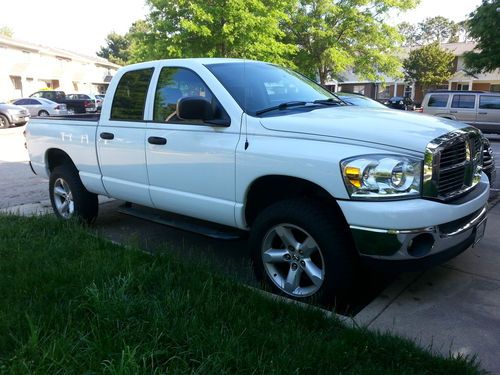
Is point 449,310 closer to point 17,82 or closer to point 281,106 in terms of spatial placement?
point 281,106

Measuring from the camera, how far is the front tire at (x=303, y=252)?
3236 mm

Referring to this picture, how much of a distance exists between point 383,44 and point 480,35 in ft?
16.4

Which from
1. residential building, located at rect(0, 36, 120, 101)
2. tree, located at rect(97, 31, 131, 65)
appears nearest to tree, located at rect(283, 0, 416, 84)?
residential building, located at rect(0, 36, 120, 101)

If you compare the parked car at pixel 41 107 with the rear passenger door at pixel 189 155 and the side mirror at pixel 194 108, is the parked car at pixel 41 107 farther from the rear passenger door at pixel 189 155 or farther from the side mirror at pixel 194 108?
Result: the side mirror at pixel 194 108

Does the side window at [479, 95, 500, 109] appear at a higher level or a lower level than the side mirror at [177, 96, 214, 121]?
lower

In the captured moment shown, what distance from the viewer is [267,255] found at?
3.62m

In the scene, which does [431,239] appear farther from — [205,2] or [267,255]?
[205,2]

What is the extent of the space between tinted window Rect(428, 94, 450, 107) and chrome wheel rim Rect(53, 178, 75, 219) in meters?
14.8

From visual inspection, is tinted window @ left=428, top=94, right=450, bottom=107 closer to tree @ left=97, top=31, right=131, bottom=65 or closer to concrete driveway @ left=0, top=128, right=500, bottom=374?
concrete driveway @ left=0, top=128, right=500, bottom=374

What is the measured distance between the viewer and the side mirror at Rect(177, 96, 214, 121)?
3672 millimetres

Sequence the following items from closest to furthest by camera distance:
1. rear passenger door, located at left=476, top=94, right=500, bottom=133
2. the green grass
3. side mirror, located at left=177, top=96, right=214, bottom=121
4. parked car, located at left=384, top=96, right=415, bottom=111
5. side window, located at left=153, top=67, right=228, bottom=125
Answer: the green grass, side mirror, located at left=177, top=96, right=214, bottom=121, side window, located at left=153, top=67, right=228, bottom=125, rear passenger door, located at left=476, top=94, right=500, bottom=133, parked car, located at left=384, top=96, right=415, bottom=111

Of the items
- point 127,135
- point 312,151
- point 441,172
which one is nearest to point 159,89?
point 127,135

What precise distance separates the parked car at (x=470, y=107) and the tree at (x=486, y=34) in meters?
7.73

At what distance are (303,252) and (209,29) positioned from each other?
17.2 metres
